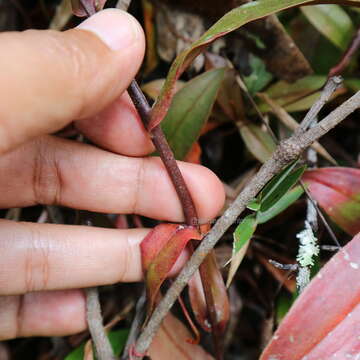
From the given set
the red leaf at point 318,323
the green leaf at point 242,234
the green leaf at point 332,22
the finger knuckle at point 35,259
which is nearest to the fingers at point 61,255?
the finger knuckle at point 35,259

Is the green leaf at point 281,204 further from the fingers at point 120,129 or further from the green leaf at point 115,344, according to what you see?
the green leaf at point 115,344

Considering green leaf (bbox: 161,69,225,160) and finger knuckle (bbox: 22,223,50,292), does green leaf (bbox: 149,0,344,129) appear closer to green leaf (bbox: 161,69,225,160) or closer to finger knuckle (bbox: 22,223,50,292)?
green leaf (bbox: 161,69,225,160)

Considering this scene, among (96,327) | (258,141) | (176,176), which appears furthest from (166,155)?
(96,327)

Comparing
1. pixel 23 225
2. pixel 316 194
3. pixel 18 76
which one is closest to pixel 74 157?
pixel 23 225

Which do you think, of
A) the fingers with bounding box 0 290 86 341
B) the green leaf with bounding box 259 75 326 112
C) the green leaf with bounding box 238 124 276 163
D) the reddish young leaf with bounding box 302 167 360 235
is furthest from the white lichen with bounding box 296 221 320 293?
the fingers with bounding box 0 290 86 341

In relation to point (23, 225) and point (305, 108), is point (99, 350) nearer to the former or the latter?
point (23, 225)

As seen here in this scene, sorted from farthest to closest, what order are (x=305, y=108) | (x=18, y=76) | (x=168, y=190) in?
1. (x=305, y=108)
2. (x=168, y=190)
3. (x=18, y=76)
